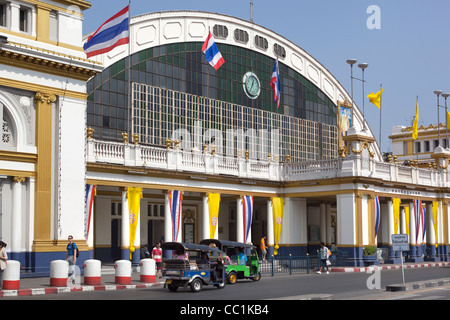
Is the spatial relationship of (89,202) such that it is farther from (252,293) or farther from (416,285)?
(416,285)

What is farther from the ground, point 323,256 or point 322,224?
point 322,224

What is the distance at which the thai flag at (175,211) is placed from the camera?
4041cm

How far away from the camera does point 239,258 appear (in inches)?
1291

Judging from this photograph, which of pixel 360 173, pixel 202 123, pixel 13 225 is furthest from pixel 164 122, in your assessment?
pixel 13 225

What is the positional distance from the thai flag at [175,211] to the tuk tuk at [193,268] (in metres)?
11.2

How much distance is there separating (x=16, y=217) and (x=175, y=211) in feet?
40.6

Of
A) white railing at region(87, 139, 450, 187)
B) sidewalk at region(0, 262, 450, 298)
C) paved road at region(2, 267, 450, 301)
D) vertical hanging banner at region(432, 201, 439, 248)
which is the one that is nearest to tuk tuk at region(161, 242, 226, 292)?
paved road at region(2, 267, 450, 301)

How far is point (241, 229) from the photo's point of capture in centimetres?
4569

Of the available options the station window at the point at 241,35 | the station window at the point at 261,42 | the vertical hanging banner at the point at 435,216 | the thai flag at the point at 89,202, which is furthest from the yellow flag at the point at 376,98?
the thai flag at the point at 89,202

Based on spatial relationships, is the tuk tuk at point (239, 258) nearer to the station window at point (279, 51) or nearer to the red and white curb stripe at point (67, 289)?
the red and white curb stripe at point (67, 289)

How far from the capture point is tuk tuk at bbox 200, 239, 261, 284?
31.5 metres

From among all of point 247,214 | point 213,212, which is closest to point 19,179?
point 213,212
